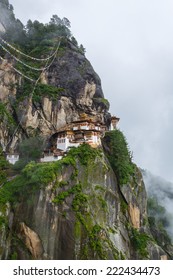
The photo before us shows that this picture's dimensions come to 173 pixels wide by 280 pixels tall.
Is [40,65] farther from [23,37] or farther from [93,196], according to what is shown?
[93,196]

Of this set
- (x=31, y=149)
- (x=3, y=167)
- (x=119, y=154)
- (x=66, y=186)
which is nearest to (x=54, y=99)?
(x=31, y=149)

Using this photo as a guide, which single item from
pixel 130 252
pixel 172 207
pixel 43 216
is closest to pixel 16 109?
pixel 43 216

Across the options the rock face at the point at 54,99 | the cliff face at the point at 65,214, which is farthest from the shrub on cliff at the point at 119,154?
the rock face at the point at 54,99

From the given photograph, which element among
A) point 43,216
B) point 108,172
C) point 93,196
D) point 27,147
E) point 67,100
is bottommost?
point 43,216

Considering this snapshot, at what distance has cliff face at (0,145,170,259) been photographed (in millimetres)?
27359

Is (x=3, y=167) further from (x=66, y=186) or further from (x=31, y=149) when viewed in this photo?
(x=66, y=186)

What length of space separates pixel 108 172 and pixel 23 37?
31737 mm

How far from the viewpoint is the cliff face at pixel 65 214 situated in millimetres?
27359

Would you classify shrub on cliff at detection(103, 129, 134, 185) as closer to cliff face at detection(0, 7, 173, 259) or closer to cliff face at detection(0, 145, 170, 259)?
cliff face at detection(0, 7, 173, 259)

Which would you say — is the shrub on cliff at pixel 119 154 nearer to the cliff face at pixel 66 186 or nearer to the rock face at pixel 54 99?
the cliff face at pixel 66 186

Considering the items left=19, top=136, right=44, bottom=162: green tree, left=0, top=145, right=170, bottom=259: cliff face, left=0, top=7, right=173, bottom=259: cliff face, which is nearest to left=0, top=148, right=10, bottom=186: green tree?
left=0, top=7, right=173, bottom=259: cliff face

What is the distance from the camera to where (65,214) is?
28703mm

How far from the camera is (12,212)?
1137 inches

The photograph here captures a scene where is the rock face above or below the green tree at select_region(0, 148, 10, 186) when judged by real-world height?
above
